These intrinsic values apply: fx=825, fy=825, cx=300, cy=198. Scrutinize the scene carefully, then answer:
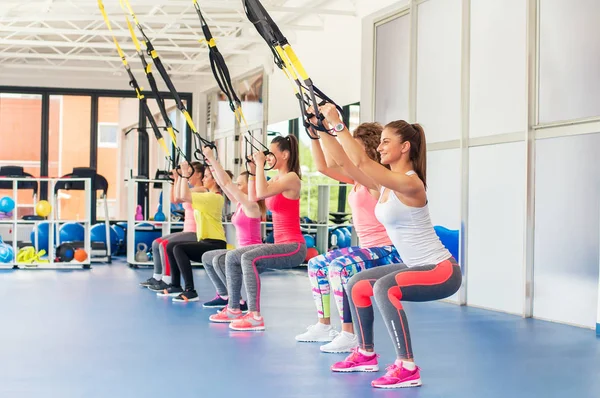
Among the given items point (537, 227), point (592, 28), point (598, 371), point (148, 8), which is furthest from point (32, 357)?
point (148, 8)

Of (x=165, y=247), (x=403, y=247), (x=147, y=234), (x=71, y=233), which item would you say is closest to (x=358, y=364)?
(x=403, y=247)

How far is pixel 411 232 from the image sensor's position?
3666mm

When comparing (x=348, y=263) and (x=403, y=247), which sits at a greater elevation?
(x=403, y=247)

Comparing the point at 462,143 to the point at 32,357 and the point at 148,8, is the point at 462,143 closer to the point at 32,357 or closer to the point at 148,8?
the point at 32,357

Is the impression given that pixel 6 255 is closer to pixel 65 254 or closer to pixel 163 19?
pixel 65 254

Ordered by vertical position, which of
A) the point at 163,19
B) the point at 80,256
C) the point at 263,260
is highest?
the point at 163,19

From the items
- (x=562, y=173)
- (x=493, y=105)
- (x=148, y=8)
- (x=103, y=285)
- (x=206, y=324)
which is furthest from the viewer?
(x=148, y=8)

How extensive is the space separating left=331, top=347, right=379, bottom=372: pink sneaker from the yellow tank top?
2972 mm

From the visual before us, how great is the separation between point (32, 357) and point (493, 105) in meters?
4.19

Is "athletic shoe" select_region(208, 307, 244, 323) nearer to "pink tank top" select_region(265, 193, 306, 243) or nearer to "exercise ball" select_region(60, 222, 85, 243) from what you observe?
"pink tank top" select_region(265, 193, 306, 243)

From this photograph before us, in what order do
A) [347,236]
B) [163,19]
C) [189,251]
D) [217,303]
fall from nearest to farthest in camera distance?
1. [217,303]
2. [189,251]
3. [347,236]
4. [163,19]

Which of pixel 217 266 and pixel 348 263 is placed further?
pixel 217 266

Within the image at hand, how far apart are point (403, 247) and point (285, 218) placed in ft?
5.11

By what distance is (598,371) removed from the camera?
417 centimetres
